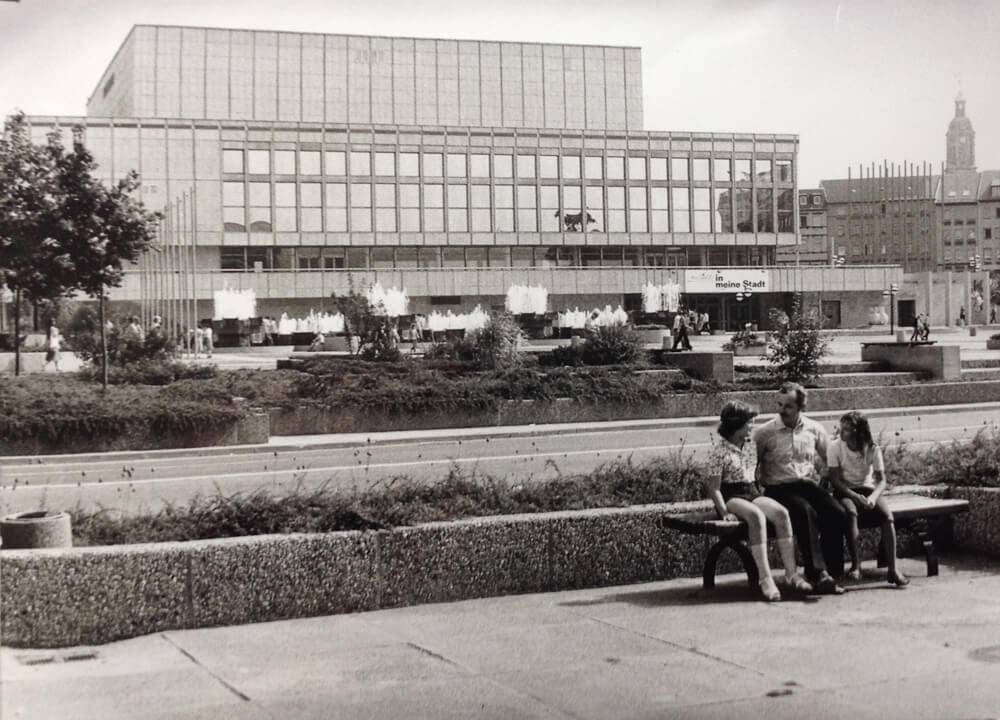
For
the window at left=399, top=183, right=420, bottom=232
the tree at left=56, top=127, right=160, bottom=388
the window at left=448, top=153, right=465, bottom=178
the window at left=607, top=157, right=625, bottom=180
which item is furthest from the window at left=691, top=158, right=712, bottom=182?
the tree at left=56, top=127, right=160, bottom=388

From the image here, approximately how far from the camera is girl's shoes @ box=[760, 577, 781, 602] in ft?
25.8

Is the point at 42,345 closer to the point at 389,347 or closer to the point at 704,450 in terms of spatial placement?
the point at 389,347

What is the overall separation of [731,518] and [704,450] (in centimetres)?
993

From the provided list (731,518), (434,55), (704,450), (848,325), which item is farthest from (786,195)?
(731,518)

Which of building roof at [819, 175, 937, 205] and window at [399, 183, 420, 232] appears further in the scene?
building roof at [819, 175, 937, 205]

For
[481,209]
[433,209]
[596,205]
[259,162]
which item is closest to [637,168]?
[596,205]

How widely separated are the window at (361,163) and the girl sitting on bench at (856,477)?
65604 mm

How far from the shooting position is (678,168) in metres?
79.1

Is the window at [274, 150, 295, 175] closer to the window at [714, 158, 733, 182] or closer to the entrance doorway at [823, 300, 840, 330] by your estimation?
the window at [714, 158, 733, 182]

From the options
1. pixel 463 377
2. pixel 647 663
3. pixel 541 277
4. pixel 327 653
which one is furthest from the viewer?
pixel 541 277

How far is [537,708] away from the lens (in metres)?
5.57

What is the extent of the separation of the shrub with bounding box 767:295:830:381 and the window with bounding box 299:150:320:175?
49.9m

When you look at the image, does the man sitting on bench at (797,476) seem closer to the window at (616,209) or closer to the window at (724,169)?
the window at (616,209)

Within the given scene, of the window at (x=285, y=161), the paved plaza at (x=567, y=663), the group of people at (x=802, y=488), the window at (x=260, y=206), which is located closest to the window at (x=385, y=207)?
the window at (x=285, y=161)
